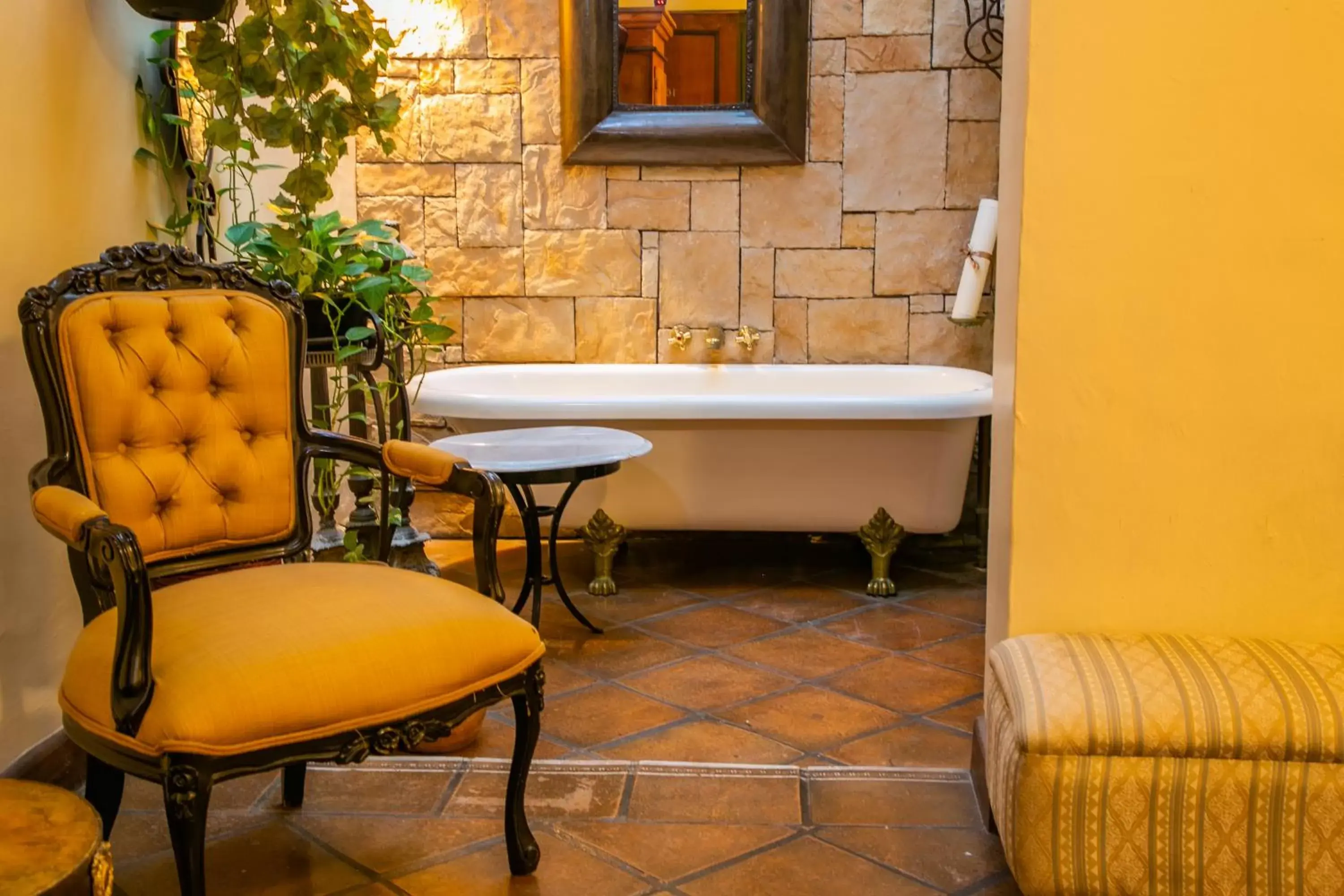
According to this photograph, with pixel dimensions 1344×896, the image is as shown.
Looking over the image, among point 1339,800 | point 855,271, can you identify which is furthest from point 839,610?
point 1339,800

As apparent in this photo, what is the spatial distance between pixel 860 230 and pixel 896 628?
1540 millimetres

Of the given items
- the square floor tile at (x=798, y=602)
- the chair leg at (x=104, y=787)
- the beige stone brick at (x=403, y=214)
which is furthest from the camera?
the beige stone brick at (x=403, y=214)

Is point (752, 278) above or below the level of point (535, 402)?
above

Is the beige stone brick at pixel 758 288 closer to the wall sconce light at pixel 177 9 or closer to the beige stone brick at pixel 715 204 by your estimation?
the beige stone brick at pixel 715 204

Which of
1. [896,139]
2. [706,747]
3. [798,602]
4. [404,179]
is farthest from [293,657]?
[896,139]

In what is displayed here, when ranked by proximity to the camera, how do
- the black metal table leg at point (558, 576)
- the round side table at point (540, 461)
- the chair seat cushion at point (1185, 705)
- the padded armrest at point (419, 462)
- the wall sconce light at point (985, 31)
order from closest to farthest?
the chair seat cushion at point (1185, 705), the padded armrest at point (419, 462), the round side table at point (540, 461), the black metal table leg at point (558, 576), the wall sconce light at point (985, 31)

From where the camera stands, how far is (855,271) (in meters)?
4.22

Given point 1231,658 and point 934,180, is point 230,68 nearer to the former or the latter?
point 1231,658

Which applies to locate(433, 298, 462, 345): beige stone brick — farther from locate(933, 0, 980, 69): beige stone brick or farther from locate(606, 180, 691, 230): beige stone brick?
locate(933, 0, 980, 69): beige stone brick

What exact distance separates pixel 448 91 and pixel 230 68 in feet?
6.15

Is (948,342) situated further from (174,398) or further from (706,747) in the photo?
(174,398)

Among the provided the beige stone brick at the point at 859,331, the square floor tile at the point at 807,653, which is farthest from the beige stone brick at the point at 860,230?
the square floor tile at the point at 807,653

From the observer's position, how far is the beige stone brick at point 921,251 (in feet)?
13.7

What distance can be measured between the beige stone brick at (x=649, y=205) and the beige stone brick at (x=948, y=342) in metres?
0.88
